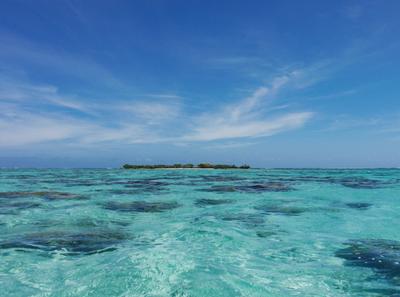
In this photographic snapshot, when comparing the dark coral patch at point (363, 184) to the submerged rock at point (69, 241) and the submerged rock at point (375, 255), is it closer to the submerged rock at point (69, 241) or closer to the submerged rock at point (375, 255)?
the submerged rock at point (375, 255)

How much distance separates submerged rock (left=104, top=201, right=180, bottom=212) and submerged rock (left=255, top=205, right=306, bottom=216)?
12.1 ft

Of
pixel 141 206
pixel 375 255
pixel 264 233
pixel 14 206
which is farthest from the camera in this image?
pixel 141 206

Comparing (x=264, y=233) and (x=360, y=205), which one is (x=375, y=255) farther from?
(x=360, y=205)

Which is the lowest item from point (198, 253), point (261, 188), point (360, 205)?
point (198, 253)

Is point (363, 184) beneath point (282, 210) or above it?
above

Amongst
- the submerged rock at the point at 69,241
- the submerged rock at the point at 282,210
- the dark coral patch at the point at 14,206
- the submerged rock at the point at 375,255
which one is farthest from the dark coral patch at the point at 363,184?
the submerged rock at the point at 69,241

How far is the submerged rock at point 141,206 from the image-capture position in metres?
13.9

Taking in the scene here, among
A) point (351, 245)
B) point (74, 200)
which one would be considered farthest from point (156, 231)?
point (74, 200)

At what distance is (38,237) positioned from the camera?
28.5ft

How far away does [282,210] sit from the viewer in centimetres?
1377

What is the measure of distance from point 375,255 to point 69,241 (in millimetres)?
6554

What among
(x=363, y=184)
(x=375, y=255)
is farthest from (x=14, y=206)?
(x=363, y=184)

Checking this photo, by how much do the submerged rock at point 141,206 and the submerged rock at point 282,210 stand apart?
3689mm

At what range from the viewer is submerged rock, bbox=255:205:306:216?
13131 millimetres
